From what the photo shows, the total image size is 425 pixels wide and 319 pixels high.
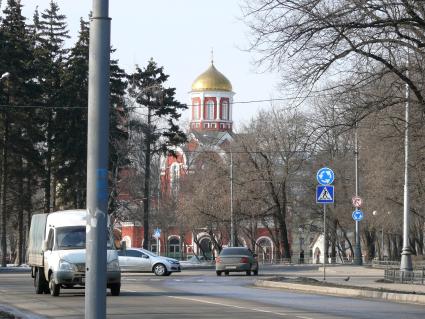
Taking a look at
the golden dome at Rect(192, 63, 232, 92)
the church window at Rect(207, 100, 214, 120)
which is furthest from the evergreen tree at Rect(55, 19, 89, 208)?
the church window at Rect(207, 100, 214, 120)

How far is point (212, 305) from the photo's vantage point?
22219mm

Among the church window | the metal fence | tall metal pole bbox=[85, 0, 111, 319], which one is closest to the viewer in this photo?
tall metal pole bbox=[85, 0, 111, 319]

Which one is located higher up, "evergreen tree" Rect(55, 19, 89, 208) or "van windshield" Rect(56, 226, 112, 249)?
"evergreen tree" Rect(55, 19, 89, 208)

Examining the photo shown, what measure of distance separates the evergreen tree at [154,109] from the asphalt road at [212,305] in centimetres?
3943

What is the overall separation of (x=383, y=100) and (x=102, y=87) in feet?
57.6

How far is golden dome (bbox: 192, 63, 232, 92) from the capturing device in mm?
122500

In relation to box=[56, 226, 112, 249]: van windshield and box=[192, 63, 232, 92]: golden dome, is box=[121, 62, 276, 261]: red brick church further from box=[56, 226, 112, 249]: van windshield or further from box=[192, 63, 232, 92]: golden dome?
box=[56, 226, 112, 249]: van windshield

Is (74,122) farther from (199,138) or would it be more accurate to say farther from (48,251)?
(48,251)

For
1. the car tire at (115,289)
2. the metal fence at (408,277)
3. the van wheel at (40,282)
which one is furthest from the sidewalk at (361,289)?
the van wheel at (40,282)

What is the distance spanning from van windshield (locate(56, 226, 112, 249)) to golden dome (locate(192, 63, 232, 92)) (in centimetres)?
9654

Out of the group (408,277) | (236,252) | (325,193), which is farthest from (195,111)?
(325,193)

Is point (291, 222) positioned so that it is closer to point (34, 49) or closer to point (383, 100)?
point (34, 49)

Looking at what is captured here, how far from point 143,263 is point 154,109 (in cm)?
2721

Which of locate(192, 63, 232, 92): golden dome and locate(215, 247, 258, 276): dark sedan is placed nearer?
locate(215, 247, 258, 276): dark sedan
